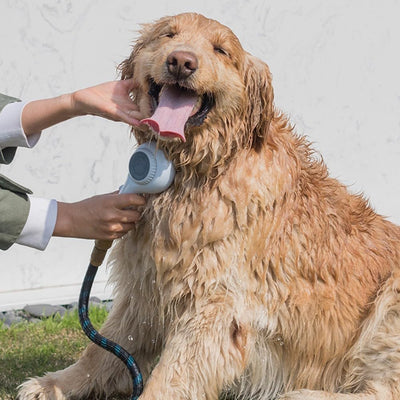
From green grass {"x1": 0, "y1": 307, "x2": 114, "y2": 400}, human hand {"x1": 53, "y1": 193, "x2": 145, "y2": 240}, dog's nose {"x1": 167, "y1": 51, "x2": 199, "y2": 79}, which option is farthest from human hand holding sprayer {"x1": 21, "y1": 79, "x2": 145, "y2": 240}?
green grass {"x1": 0, "y1": 307, "x2": 114, "y2": 400}

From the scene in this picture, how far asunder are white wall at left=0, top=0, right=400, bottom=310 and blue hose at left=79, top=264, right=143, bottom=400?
5.98ft

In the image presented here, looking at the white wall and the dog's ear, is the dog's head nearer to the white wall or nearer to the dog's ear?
the dog's ear

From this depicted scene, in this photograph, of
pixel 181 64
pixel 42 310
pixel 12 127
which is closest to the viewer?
pixel 181 64

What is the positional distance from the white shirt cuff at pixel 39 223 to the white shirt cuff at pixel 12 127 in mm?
307

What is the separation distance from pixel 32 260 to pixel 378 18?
3334 millimetres

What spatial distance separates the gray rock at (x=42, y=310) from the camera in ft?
18.5

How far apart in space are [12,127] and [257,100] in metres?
1.13

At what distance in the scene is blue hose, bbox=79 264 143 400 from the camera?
3889mm

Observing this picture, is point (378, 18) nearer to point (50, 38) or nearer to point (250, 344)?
point (50, 38)

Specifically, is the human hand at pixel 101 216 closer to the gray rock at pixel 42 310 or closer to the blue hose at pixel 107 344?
the blue hose at pixel 107 344

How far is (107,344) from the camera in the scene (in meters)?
3.95

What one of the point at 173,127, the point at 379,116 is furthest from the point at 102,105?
the point at 379,116

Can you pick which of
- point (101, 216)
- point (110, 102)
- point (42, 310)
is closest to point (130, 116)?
point (110, 102)

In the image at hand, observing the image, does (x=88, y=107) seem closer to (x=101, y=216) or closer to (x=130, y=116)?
(x=130, y=116)
